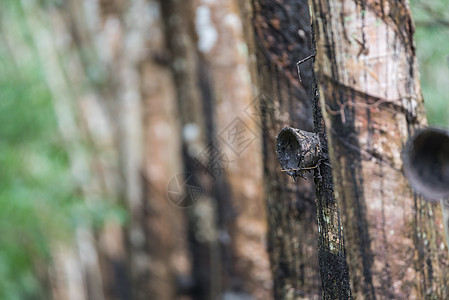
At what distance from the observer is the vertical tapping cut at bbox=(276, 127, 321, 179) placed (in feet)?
3.03

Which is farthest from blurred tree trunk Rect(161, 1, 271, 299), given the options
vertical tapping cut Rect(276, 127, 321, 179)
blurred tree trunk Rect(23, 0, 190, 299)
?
vertical tapping cut Rect(276, 127, 321, 179)

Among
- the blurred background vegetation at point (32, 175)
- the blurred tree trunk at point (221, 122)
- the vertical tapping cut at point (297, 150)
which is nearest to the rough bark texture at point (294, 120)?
the vertical tapping cut at point (297, 150)

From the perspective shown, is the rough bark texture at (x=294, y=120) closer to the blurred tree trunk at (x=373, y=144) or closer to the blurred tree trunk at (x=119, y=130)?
the blurred tree trunk at (x=373, y=144)

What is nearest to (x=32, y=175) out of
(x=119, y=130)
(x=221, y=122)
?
(x=119, y=130)

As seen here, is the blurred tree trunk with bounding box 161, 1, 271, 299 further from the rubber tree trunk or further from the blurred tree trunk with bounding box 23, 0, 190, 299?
the blurred tree trunk with bounding box 23, 0, 190, 299

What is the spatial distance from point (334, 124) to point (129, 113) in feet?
9.98

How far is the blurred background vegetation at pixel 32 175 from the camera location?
3561 mm

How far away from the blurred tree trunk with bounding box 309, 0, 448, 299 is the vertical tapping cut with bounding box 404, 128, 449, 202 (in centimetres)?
7

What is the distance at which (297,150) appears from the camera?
0.93m

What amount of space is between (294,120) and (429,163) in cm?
49

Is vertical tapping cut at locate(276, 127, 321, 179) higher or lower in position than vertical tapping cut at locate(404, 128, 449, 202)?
higher

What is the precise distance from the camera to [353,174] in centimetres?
96

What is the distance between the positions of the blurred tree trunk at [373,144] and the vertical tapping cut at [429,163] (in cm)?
7

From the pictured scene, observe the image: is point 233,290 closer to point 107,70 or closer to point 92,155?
point 92,155
